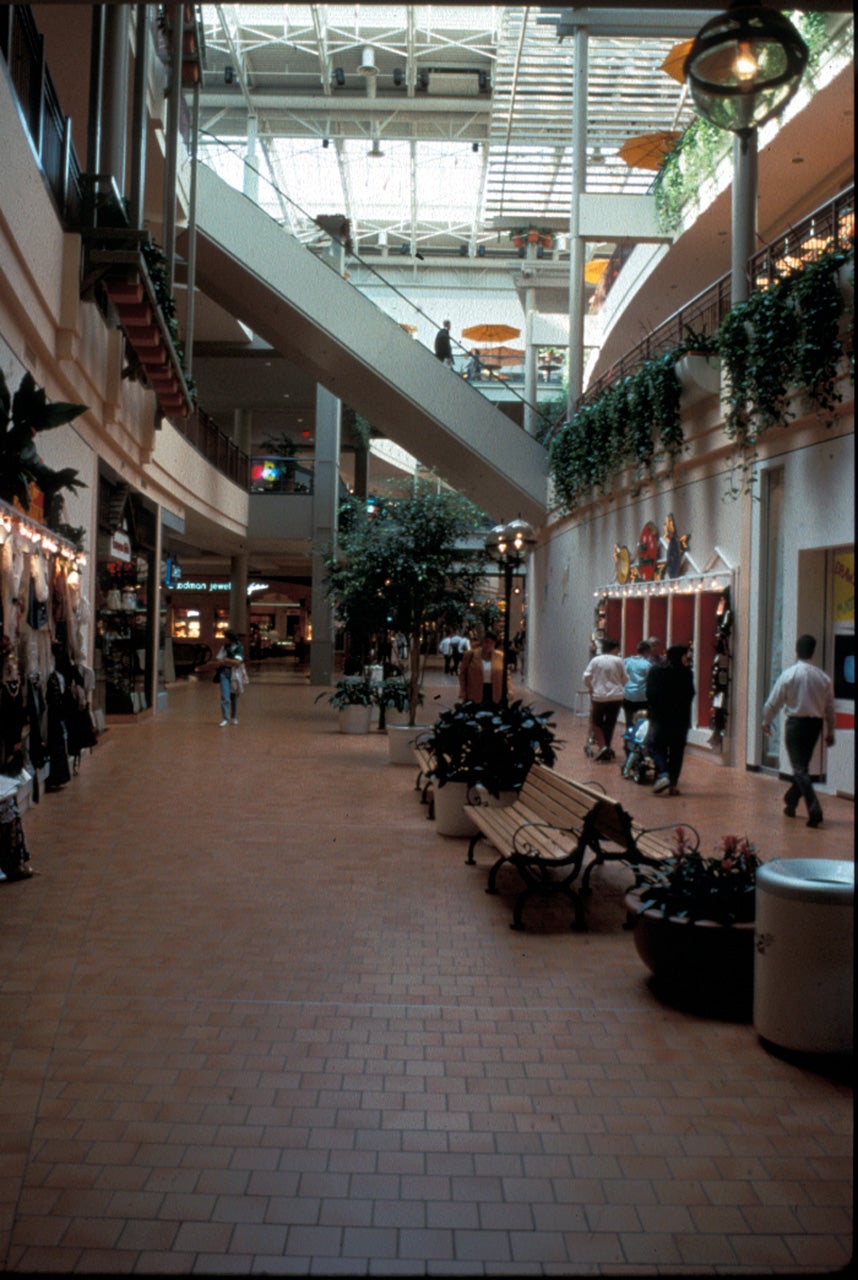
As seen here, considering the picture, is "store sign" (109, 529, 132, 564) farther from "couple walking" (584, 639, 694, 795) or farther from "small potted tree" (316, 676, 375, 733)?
"couple walking" (584, 639, 694, 795)

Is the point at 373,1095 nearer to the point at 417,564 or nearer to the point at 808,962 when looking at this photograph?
the point at 808,962

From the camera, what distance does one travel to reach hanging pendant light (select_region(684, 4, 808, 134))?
3650 mm

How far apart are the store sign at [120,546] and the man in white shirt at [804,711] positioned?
9694 millimetres

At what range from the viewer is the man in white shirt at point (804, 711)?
9.84m

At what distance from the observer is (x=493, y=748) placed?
29.3 ft

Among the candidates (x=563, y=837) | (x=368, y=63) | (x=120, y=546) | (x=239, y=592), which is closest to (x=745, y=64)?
(x=563, y=837)

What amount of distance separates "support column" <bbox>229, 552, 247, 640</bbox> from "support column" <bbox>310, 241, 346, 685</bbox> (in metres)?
4.33

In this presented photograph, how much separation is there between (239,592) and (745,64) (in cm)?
3231

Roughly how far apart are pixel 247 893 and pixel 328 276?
15986 mm

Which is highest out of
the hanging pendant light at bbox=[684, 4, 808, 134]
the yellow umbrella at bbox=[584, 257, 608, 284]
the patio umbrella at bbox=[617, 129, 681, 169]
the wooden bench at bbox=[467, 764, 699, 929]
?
the yellow umbrella at bbox=[584, 257, 608, 284]

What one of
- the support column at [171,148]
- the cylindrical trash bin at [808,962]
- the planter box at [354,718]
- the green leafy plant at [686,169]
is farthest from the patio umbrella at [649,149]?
the cylindrical trash bin at [808,962]

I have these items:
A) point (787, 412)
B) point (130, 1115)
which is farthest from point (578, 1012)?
point (787, 412)

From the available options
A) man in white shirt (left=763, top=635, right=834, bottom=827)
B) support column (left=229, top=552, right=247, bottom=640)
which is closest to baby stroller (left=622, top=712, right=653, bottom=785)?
man in white shirt (left=763, top=635, right=834, bottom=827)

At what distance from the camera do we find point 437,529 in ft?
52.3
